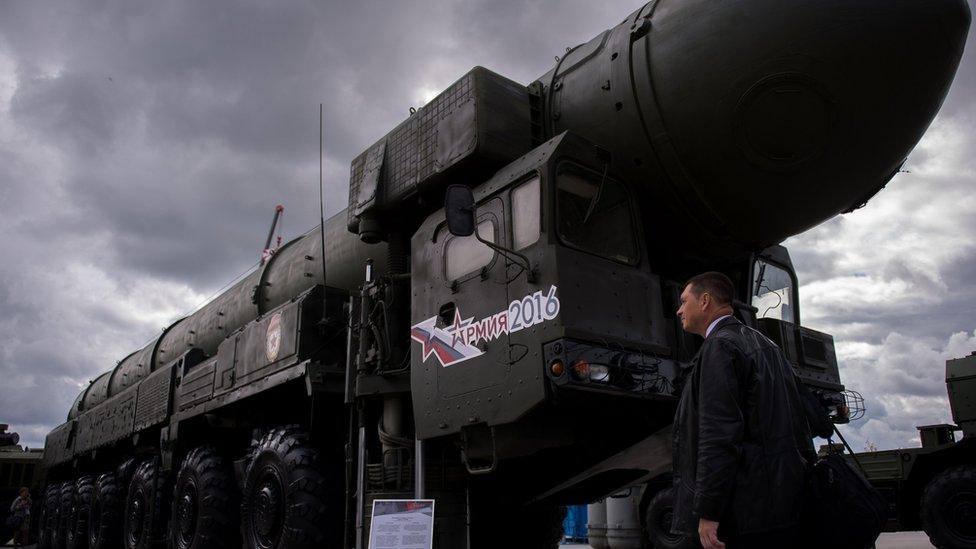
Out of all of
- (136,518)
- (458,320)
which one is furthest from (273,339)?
(136,518)

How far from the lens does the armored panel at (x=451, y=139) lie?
5090 millimetres

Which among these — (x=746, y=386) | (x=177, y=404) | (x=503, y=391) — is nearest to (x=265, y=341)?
(x=177, y=404)

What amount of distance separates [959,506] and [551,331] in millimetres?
7269

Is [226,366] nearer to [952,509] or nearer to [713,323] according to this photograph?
[713,323]

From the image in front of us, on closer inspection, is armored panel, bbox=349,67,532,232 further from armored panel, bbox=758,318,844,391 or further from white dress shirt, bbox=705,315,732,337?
white dress shirt, bbox=705,315,732,337

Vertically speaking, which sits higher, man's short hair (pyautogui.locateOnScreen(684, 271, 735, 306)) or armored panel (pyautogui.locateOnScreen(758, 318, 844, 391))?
armored panel (pyautogui.locateOnScreen(758, 318, 844, 391))

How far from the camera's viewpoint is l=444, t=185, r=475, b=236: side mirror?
4441 mm

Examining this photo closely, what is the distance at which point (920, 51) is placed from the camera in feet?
13.9

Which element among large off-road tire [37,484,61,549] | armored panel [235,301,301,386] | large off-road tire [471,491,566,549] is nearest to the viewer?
large off-road tire [471,491,566,549]

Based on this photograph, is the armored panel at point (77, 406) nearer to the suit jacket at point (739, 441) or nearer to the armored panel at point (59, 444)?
the armored panel at point (59, 444)

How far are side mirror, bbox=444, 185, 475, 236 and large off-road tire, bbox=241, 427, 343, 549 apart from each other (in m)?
2.52

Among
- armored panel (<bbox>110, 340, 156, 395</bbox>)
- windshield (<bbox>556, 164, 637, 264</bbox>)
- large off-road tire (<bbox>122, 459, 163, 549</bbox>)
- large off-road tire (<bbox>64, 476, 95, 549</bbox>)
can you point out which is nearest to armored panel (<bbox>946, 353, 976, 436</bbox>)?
windshield (<bbox>556, 164, 637, 264</bbox>)

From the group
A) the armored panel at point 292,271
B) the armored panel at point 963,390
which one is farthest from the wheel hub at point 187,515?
the armored panel at point 963,390

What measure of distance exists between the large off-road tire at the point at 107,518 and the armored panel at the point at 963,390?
1163 cm
